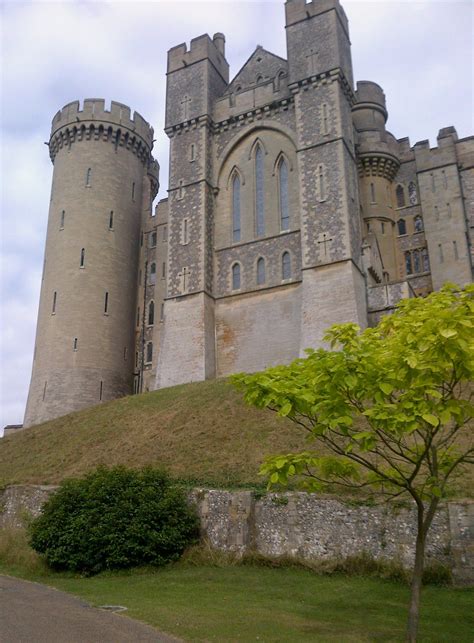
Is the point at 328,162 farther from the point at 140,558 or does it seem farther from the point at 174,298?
the point at 140,558

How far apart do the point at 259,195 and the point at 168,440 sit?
17.6m

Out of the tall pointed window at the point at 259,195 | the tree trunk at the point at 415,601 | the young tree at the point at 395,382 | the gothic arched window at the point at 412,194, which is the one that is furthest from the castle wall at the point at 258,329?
the tree trunk at the point at 415,601

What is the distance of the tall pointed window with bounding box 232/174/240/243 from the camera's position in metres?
33.5

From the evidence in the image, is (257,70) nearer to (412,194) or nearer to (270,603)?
(412,194)

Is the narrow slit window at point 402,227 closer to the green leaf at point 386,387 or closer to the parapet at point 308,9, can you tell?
the parapet at point 308,9

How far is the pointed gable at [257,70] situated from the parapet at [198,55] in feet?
5.37

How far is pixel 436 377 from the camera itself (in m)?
7.70

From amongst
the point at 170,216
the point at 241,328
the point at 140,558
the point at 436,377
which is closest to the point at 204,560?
the point at 140,558

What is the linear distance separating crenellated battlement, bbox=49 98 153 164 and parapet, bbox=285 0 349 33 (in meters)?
13.8

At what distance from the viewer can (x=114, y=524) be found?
13.9 m

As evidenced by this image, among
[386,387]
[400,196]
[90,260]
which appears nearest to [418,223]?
[400,196]

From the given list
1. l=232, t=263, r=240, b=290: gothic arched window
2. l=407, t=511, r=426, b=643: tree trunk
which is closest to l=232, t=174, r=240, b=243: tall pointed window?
l=232, t=263, r=240, b=290: gothic arched window

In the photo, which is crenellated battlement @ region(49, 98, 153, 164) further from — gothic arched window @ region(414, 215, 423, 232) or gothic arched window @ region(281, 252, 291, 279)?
gothic arched window @ region(414, 215, 423, 232)

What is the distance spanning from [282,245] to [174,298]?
22.0ft
